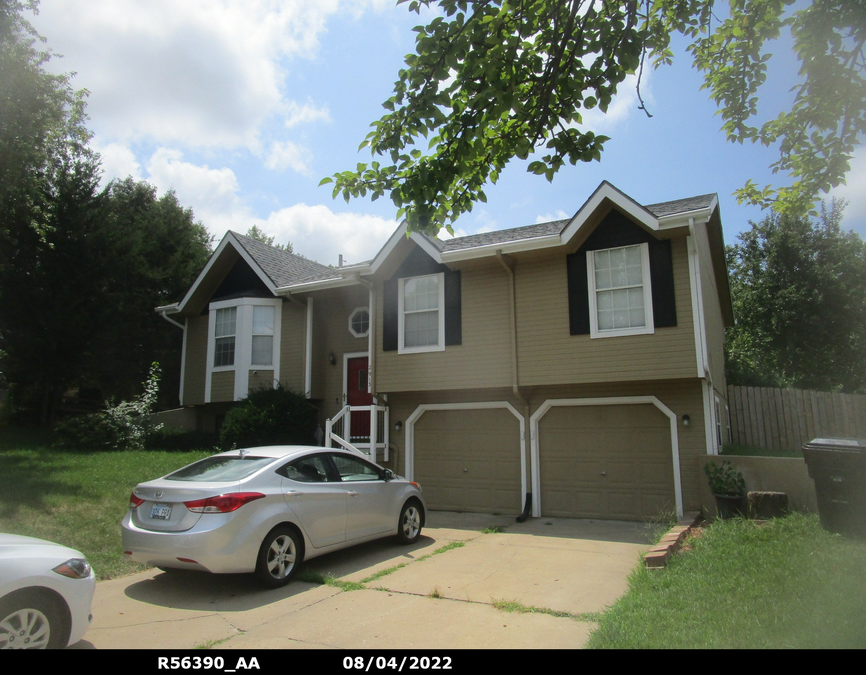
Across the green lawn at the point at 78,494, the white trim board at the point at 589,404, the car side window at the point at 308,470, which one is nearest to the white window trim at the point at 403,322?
the white trim board at the point at 589,404

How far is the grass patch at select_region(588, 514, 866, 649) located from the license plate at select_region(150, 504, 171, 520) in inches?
168

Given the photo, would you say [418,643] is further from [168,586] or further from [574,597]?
[168,586]

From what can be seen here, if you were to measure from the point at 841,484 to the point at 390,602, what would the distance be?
593 cm

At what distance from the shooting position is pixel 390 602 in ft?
18.2

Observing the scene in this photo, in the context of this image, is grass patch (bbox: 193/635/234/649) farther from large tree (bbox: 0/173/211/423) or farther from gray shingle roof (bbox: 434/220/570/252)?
large tree (bbox: 0/173/211/423)

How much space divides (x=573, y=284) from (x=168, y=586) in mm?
8482

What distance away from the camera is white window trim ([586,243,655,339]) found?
10625 millimetres

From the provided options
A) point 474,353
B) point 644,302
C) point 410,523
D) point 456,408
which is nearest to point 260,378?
point 456,408

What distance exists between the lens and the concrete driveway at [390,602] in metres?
4.59

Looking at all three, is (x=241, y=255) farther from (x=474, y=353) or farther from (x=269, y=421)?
(x=474, y=353)

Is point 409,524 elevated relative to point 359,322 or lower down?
lower down

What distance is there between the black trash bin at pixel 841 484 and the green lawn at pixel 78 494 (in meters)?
8.68

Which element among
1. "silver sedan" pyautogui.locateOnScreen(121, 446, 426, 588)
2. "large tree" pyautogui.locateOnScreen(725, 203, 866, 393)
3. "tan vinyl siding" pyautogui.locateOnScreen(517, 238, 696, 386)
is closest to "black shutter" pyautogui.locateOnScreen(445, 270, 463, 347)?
"tan vinyl siding" pyautogui.locateOnScreen(517, 238, 696, 386)
